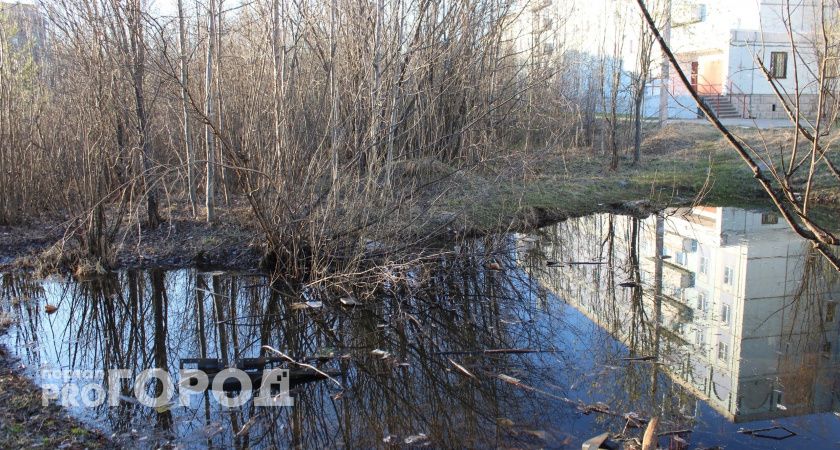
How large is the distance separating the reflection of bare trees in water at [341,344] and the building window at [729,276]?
2.56 metres

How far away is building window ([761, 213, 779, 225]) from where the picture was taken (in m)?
12.1

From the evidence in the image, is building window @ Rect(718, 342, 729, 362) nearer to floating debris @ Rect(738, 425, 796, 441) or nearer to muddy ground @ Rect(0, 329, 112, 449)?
floating debris @ Rect(738, 425, 796, 441)

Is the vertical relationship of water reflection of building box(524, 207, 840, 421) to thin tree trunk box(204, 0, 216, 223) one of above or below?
below

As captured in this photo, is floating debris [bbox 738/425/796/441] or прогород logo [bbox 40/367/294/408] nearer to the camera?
floating debris [bbox 738/425/796/441]

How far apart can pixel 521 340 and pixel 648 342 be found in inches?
46.3

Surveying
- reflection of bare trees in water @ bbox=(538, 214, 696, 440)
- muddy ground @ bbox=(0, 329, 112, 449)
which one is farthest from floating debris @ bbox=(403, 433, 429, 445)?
muddy ground @ bbox=(0, 329, 112, 449)

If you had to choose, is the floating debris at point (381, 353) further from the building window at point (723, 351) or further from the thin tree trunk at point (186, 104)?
the thin tree trunk at point (186, 104)

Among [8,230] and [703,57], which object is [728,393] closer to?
[8,230]

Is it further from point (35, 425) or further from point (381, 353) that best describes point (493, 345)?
point (35, 425)

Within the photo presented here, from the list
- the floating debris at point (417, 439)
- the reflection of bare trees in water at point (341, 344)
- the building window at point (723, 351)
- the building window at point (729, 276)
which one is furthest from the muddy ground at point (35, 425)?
the building window at point (729, 276)

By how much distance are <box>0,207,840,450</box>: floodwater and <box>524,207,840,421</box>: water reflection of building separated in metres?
0.03

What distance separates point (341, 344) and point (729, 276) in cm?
535

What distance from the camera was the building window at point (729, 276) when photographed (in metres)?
8.30

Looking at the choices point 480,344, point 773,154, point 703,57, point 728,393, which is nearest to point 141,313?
point 480,344
